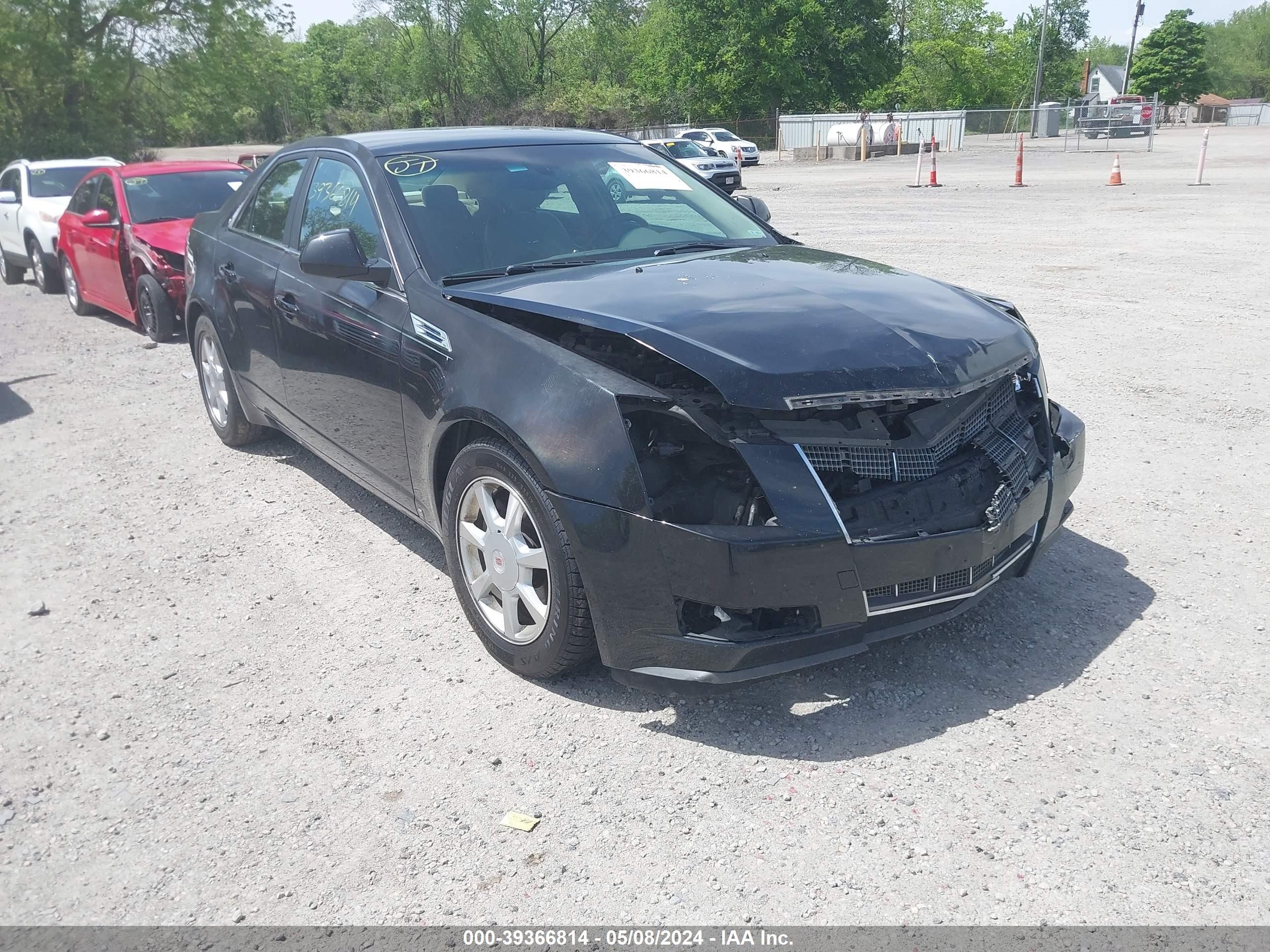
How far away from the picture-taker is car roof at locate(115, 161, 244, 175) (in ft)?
35.0

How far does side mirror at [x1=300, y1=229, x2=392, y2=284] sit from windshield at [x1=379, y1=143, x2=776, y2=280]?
194 millimetres

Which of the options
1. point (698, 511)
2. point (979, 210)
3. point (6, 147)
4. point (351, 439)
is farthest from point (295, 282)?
point (6, 147)

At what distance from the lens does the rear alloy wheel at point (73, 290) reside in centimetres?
1173

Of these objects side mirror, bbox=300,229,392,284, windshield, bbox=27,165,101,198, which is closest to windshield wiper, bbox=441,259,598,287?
side mirror, bbox=300,229,392,284

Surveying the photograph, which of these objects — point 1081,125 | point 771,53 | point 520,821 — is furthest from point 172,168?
point 771,53

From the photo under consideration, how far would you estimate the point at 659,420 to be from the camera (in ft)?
10.2

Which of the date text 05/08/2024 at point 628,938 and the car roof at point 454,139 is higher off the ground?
the car roof at point 454,139

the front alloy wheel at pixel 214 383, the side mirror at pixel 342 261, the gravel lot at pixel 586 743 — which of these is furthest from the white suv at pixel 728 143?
the side mirror at pixel 342 261

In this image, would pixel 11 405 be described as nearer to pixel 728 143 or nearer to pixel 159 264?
pixel 159 264

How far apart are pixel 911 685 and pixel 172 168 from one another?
10.2 meters

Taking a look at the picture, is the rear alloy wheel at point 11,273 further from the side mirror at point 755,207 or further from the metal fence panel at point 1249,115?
the metal fence panel at point 1249,115

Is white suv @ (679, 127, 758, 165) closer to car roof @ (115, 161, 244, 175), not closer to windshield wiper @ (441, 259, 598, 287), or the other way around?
car roof @ (115, 161, 244, 175)

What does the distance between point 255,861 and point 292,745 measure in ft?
1.85

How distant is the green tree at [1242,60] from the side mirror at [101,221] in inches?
5100
